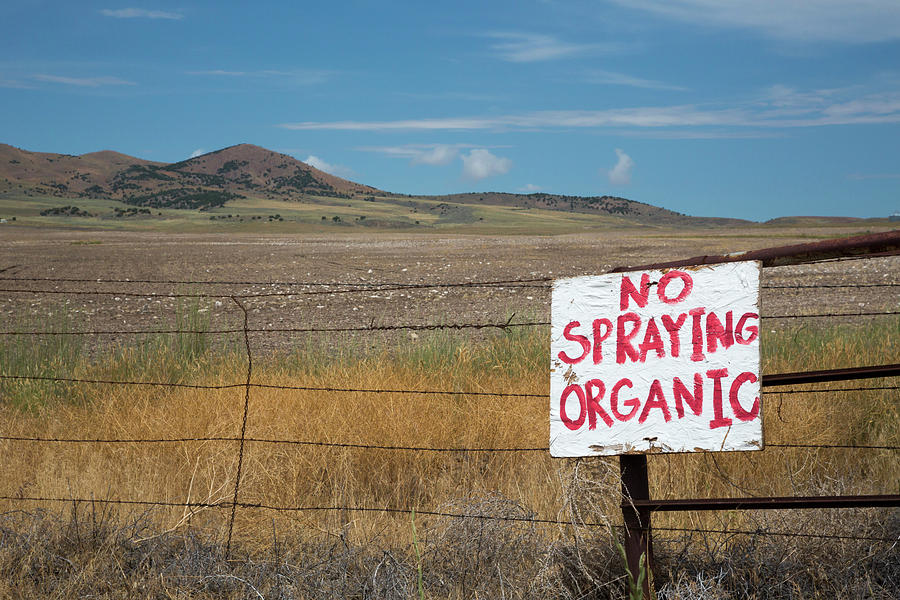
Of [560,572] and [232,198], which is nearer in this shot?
[560,572]

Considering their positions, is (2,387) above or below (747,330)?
below

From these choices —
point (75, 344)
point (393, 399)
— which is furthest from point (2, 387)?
point (393, 399)

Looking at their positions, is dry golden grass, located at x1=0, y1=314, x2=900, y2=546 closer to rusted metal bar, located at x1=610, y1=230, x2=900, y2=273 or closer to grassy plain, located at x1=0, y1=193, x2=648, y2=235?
rusted metal bar, located at x1=610, y1=230, x2=900, y2=273

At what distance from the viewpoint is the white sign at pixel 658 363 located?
2871mm

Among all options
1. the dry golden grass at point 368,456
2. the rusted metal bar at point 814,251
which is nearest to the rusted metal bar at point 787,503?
the dry golden grass at point 368,456

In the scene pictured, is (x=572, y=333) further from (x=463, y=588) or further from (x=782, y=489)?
(x=782, y=489)

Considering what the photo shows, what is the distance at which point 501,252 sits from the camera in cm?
3036

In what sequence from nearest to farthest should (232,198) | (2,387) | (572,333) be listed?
(572,333)
(2,387)
(232,198)

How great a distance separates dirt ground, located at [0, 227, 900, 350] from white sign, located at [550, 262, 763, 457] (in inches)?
57.8

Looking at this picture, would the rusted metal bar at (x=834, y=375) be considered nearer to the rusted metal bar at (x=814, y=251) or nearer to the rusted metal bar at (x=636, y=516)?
the rusted metal bar at (x=814, y=251)

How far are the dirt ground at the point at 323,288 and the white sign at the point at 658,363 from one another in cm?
147

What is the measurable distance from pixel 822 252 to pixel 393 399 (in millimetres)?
2997

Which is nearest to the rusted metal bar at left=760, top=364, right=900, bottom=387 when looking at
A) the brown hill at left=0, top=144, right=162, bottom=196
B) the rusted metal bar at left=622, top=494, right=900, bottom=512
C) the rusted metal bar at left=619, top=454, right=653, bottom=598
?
the rusted metal bar at left=622, top=494, right=900, bottom=512

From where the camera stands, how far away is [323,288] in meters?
16.7
